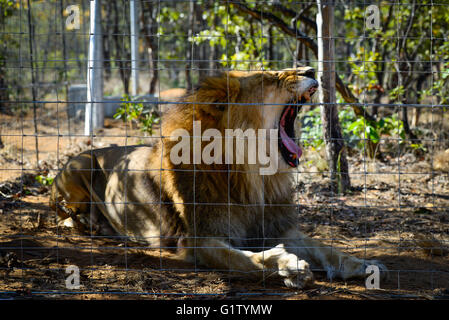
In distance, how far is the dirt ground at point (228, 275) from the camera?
3.09m

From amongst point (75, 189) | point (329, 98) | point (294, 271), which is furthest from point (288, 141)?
point (75, 189)

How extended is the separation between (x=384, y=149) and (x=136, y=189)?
5.20 m

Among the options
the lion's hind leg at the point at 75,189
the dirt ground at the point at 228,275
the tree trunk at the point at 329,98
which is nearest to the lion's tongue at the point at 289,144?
the dirt ground at the point at 228,275

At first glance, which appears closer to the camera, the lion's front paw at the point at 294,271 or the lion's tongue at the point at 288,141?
the lion's front paw at the point at 294,271

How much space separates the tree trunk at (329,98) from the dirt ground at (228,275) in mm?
323

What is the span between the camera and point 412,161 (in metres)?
7.33

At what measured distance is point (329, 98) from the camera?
5434 millimetres

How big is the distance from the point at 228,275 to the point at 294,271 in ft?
1.82

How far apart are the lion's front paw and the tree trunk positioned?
215 cm

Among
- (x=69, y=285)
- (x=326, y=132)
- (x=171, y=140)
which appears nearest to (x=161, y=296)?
(x=69, y=285)

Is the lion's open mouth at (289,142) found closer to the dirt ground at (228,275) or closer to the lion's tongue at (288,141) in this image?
the lion's tongue at (288,141)

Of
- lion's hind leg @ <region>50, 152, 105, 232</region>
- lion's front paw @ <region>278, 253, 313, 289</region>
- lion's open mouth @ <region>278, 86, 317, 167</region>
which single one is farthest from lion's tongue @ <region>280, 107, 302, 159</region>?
lion's hind leg @ <region>50, 152, 105, 232</region>

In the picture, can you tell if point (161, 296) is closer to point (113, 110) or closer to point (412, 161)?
point (412, 161)

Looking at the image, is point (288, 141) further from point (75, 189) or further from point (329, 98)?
point (75, 189)
